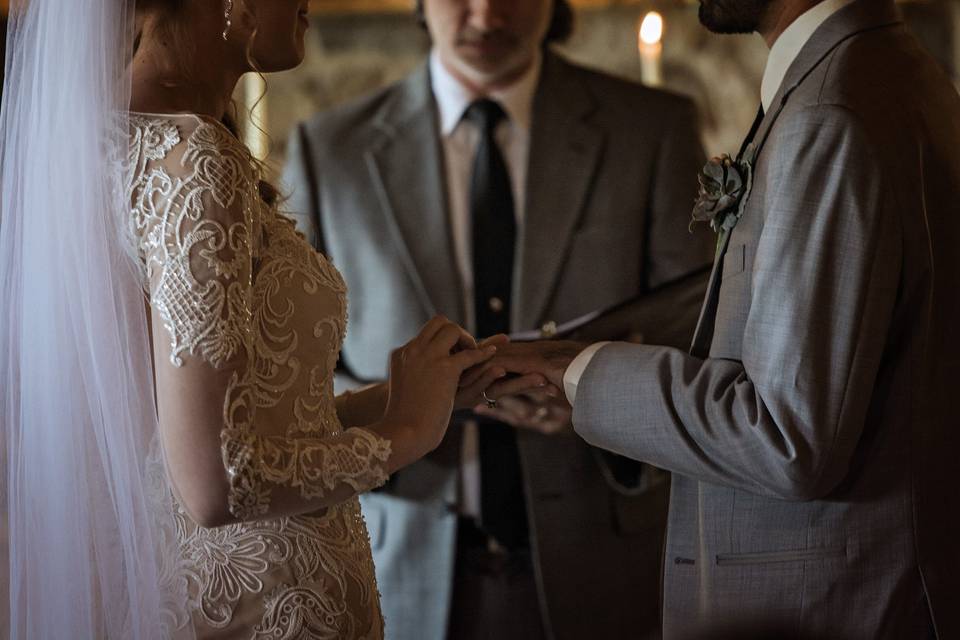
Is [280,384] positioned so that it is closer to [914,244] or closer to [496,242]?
[914,244]

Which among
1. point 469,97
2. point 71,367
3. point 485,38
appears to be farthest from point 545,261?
point 71,367

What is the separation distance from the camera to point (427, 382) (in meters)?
1.92

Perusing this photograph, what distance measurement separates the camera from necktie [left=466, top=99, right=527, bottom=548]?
3.21 metres

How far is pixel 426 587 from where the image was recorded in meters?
3.19

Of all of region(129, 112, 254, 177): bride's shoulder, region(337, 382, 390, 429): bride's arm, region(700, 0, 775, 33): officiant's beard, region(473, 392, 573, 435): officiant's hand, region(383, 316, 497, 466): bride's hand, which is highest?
region(700, 0, 775, 33): officiant's beard

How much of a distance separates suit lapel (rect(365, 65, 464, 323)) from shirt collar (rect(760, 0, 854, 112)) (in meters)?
1.43

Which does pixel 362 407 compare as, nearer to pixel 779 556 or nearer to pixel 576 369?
pixel 576 369

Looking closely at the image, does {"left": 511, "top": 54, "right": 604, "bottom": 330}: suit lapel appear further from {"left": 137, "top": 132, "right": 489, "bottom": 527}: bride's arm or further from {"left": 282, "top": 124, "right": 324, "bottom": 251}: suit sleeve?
{"left": 137, "top": 132, "right": 489, "bottom": 527}: bride's arm

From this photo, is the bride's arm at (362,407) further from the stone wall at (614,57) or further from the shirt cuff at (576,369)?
the stone wall at (614,57)

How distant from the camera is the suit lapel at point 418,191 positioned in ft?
10.8

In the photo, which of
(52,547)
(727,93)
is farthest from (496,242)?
(52,547)

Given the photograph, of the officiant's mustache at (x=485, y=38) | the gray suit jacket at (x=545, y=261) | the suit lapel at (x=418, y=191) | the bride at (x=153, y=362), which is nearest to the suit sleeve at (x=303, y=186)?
the gray suit jacket at (x=545, y=261)

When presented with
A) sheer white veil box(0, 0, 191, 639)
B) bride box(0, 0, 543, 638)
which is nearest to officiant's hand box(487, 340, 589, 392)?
bride box(0, 0, 543, 638)

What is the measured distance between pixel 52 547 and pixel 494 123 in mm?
2006
